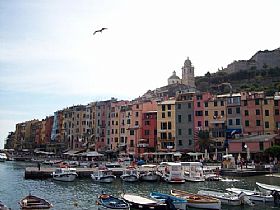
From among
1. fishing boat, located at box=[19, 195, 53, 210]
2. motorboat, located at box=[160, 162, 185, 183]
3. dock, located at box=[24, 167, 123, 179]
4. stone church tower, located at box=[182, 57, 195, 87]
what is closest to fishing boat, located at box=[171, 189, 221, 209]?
fishing boat, located at box=[19, 195, 53, 210]

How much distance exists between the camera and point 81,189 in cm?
4469

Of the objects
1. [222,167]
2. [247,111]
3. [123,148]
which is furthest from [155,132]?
[222,167]

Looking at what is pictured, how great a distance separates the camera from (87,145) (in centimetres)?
10569

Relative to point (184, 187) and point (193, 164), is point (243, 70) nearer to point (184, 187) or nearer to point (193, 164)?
point (193, 164)

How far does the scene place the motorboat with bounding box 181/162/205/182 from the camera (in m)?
52.3

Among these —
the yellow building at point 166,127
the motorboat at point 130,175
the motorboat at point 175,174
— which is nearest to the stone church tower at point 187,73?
the yellow building at point 166,127

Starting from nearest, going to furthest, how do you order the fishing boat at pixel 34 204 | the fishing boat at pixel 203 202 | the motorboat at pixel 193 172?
the fishing boat at pixel 34 204 < the fishing boat at pixel 203 202 < the motorboat at pixel 193 172

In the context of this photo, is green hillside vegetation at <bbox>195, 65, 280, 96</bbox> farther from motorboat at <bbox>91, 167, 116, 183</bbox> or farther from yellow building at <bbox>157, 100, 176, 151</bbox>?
motorboat at <bbox>91, 167, 116, 183</bbox>

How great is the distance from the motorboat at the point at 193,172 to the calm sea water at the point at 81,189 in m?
1.74

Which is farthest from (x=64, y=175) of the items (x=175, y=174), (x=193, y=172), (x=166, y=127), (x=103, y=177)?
(x=166, y=127)

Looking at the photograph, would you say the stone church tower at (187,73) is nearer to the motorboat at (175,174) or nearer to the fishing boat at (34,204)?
the motorboat at (175,174)

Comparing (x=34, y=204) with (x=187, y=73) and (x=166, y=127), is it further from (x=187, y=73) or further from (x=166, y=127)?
(x=187, y=73)

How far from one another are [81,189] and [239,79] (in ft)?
320

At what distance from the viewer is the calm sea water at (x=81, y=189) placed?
113ft
